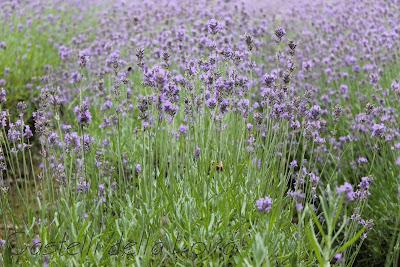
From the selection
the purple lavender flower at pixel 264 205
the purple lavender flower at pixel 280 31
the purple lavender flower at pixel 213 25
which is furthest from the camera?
the purple lavender flower at pixel 213 25

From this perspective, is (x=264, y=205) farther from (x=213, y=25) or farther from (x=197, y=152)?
(x=213, y=25)

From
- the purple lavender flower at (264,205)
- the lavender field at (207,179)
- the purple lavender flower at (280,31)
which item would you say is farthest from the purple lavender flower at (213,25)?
the purple lavender flower at (264,205)

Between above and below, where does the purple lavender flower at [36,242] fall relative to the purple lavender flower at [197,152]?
below

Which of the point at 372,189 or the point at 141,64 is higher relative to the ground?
the point at 141,64

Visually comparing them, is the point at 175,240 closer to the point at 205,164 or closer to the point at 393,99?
the point at 205,164

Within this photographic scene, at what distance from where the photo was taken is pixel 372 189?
3648mm

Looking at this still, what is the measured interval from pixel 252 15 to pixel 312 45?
159cm

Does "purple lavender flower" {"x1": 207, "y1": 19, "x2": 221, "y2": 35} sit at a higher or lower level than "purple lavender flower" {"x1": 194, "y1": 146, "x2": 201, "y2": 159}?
higher

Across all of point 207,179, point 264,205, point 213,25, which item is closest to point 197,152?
point 207,179

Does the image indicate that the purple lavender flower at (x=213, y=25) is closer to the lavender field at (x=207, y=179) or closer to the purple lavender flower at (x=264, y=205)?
the lavender field at (x=207, y=179)

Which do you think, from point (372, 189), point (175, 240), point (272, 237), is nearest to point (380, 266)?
point (372, 189)

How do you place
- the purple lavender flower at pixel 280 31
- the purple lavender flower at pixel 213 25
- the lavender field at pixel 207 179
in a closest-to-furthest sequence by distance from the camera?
the lavender field at pixel 207 179
the purple lavender flower at pixel 280 31
the purple lavender flower at pixel 213 25

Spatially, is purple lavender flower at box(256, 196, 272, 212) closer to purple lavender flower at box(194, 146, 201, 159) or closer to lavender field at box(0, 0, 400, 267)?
lavender field at box(0, 0, 400, 267)

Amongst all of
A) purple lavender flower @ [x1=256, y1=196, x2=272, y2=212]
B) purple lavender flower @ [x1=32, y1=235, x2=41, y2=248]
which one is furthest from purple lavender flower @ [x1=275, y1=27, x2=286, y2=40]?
Result: purple lavender flower @ [x1=32, y1=235, x2=41, y2=248]
